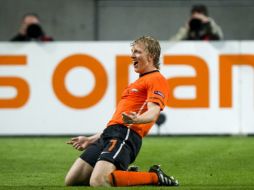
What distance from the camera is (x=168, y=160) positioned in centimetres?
1323

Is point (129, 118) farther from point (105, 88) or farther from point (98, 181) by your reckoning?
point (105, 88)

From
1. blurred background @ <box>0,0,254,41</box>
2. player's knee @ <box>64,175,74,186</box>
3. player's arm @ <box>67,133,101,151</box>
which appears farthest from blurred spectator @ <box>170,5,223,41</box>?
player's knee @ <box>64,175,74,186</box>

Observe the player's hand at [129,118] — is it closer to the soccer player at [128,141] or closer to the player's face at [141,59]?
the soccer player at [128,141]

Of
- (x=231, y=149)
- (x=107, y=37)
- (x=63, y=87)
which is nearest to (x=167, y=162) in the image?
(x=231, y=149)

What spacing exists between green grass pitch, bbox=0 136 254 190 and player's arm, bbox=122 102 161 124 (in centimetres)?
72

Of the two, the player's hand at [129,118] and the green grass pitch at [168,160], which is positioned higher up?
the player's hand at [129,118]

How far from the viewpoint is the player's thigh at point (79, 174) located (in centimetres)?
1022

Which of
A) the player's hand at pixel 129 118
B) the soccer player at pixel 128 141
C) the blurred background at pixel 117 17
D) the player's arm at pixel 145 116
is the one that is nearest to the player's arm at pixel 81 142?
the soccer player at pixel 128 141

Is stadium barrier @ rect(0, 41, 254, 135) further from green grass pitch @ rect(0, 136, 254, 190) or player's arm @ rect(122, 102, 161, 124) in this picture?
player's arm @ rect(122, 102, 161, 124)

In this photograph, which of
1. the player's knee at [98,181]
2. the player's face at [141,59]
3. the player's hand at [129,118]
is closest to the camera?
the player's hand at [129,118]

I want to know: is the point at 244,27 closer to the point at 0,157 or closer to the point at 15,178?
the point at 0,157

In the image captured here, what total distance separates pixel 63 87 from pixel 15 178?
6080 mm

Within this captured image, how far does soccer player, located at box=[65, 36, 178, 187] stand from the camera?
9852 millimetres

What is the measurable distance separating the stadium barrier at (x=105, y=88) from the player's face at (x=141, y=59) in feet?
21.8
